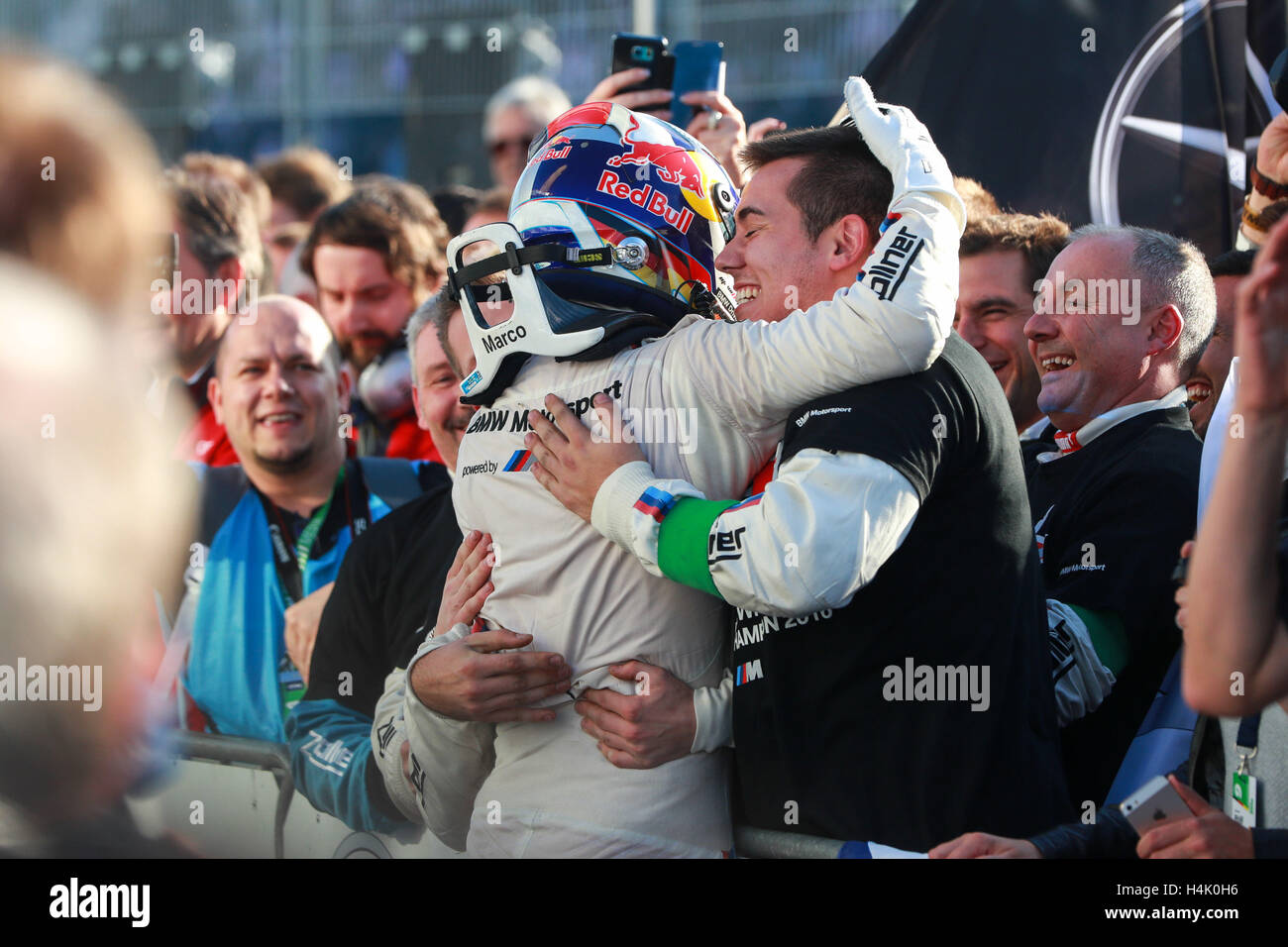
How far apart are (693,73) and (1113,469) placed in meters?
1.85

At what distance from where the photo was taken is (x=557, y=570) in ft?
8.88

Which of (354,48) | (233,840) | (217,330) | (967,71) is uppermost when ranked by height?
(354,48)

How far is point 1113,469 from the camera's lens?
3.15 metres

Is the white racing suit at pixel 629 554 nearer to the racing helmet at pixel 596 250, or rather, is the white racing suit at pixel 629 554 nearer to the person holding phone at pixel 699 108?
the racing helmet at pixel 596 250

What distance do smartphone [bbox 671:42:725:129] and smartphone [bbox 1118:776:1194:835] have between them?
2.50m

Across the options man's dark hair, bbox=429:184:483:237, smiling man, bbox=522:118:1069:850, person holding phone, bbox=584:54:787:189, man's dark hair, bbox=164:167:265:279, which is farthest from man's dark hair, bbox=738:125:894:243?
man's dark hair, bbox=429:184:483:237

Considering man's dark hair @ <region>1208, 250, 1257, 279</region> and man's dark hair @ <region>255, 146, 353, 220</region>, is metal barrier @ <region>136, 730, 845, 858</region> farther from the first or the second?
man's dark hair @ <region>255, 146, 353, 220</region>

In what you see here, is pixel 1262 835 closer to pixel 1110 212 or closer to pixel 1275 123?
pixel 1275 123

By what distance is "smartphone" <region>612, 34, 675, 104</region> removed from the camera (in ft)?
13.6

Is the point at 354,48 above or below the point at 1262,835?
above

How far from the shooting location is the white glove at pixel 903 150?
8.41ft

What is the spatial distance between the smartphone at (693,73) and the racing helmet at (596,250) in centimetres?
108

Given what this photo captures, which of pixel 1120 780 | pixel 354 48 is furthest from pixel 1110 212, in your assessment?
pixel 354 48

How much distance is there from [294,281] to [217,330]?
79cm
